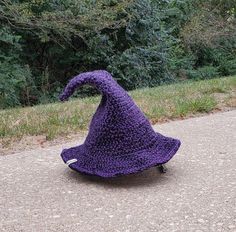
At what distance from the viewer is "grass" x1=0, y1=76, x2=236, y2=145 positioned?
555 centimetres

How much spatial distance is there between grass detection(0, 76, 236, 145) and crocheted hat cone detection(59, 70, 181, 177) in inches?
63.0

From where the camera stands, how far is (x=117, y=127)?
373 centimetres

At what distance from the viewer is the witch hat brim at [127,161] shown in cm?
364

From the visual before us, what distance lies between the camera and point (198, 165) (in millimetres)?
4164

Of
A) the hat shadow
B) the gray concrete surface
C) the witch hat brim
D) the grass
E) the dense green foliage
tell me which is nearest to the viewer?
the gray concrete surface

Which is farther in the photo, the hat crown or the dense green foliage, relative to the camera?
the dense green foliage

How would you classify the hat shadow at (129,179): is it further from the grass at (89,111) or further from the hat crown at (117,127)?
the grass at (89,111)

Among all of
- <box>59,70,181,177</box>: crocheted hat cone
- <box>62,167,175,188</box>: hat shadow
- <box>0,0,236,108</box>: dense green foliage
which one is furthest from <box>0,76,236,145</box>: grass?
<box>0,0,236,108</box>: dense green foliage

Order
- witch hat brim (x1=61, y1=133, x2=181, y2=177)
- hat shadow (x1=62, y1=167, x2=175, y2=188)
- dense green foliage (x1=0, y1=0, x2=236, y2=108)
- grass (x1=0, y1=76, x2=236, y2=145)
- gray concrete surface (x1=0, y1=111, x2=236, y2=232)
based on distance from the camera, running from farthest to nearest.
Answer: dense green foliage (x1=0, y1=0, x2=236, y2=108) < grass (x1=0, y1=76, x2=236, y2=145) < hat shadow (x1=62, y1=167, x2=175, y2=188) < witch hat brim (x1=61, y1=133, x2=181, y2=177) < gray concrete surface (x1=0, y1=111, x2=236, y2=232)

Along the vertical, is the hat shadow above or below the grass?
above

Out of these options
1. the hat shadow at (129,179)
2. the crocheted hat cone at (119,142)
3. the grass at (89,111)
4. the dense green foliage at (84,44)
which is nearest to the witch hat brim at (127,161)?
the crocheted hat cone at (119,142)

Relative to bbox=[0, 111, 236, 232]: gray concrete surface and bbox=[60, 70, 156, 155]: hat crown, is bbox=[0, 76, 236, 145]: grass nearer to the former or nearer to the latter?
bbox=[0, 111, 236, 232]: gray concrete surface

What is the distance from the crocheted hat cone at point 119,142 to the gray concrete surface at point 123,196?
15cm

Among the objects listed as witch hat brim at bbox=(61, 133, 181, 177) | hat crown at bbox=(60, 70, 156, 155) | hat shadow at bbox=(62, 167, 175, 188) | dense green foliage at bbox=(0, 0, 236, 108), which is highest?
hat crown at bbox=(60, 70, 156, 155)
